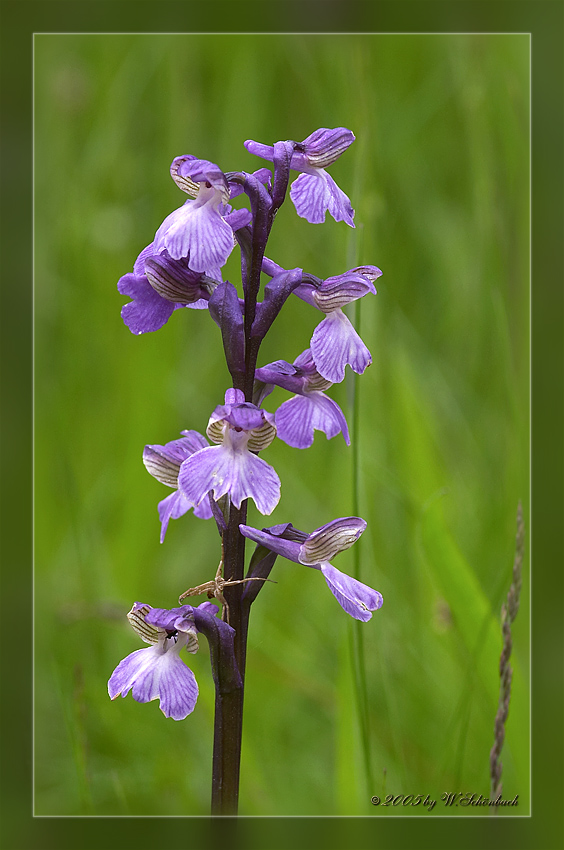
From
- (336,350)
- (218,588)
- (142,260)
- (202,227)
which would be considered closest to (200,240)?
(202,227)

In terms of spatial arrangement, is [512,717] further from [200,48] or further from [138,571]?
[200,48]

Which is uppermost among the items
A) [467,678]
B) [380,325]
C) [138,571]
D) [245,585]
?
[380,325]

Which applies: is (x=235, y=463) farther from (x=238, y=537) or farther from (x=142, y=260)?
(x=142, y=260)

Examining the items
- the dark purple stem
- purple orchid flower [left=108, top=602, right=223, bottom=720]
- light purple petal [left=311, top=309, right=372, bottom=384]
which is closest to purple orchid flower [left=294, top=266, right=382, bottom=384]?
light purple petal [left=311, top=309, right=372, bottom=384]

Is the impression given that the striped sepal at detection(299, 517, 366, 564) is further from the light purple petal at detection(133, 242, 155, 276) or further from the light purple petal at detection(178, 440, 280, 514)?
the light purple petal at detection(133, 242, 155, 276)

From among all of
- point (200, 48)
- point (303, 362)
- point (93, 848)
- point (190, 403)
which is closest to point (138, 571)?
point (190, 403)

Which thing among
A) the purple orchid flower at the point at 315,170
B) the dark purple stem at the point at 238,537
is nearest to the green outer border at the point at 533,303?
the dark purple stem at the point at 238,537
